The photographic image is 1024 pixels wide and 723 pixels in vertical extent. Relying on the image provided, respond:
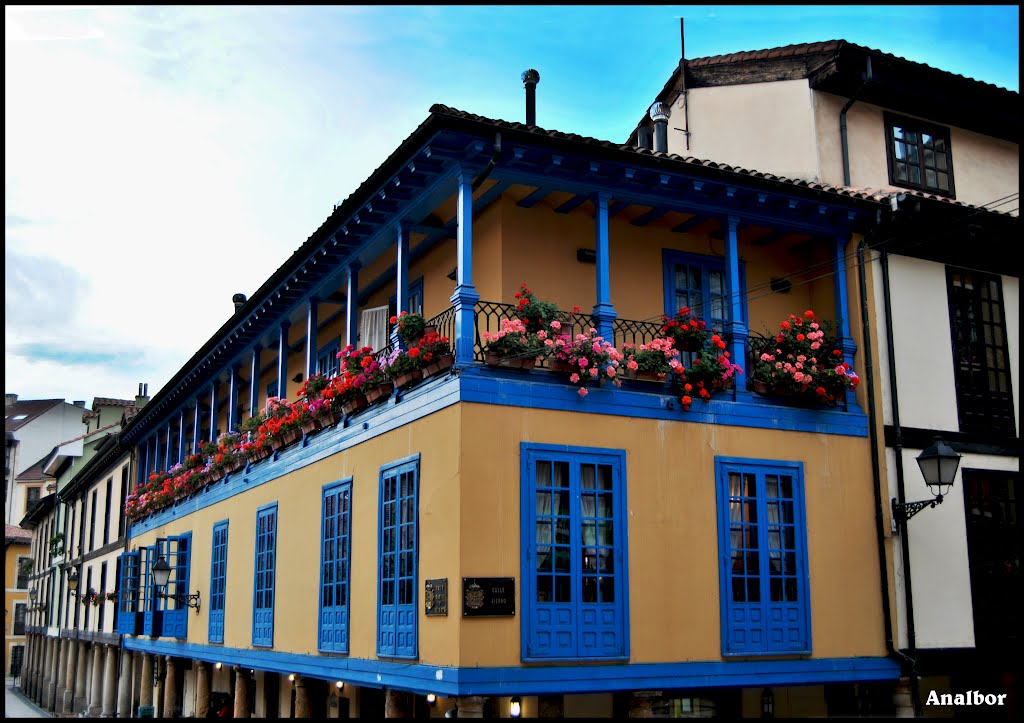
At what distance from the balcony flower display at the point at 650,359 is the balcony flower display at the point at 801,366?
1.32m

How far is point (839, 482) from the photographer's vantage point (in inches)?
525

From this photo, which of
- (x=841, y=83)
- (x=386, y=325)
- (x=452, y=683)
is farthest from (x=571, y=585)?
(x=841, y=83)

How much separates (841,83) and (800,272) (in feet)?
10.8

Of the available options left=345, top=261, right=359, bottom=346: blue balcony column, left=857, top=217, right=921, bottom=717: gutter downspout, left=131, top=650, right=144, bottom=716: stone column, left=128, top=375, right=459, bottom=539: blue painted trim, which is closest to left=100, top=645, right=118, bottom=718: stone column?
left=131, top=650, right=144, bottom=716: stone column

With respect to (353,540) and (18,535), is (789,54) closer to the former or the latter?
(353,540)

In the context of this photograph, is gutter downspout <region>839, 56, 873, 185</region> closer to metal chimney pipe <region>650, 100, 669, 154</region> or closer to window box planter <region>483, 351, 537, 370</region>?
metal chimney pipe <region>650, 100, 669, 154</region>

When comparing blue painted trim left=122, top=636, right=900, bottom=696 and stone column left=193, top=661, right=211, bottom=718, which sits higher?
blue painted trim left=122, top=636, right=900, bottom=696

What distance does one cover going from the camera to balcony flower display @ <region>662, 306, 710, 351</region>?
42.1 ft

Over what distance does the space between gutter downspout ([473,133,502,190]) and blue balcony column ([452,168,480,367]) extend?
0.64 feet

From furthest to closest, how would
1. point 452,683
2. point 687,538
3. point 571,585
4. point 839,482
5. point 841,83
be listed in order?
point 841,83 < point 839,482 < point 687,538 < point 571,585 < point 452,683

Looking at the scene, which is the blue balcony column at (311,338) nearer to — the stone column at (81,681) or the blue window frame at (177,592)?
the blue window frame at (177,592)

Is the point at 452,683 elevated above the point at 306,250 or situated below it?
below

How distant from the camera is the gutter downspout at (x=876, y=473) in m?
13.0

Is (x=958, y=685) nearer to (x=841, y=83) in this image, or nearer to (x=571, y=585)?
(x=571, y=585)
